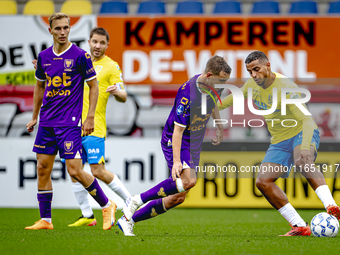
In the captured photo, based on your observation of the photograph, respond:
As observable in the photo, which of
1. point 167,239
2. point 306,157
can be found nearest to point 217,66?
point 306,157

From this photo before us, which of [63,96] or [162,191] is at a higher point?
[63,96]

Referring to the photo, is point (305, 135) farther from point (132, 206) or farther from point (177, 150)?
point (132, 206)

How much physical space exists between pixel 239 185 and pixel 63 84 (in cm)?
400

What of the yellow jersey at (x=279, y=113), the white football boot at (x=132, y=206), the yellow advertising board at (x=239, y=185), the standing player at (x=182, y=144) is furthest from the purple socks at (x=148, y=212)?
the yellow advertising board at (x=239, y=185)

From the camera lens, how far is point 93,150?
5188mm

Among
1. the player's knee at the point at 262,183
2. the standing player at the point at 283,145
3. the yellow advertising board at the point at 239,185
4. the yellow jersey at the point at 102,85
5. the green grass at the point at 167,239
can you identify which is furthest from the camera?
the yellow advertising board at the point at 239,185

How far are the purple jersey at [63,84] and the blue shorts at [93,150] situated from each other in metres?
0.58

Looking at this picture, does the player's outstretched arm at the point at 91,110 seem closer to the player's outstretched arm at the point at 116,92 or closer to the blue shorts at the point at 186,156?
the player's outstretched arm at the point at 116,92

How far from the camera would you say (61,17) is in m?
4.55

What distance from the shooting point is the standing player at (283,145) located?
439cm

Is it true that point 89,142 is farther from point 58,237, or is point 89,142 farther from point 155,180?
point 155,180

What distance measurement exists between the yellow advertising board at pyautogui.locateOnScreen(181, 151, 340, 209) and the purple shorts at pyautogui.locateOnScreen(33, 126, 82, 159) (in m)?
3.42

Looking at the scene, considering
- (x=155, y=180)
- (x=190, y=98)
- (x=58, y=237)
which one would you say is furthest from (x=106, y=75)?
(x=155, y=180)

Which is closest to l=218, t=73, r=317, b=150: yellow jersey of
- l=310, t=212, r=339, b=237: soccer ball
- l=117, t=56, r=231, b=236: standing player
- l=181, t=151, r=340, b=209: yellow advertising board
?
l=117, t=56, r=231, b=236: standing player
